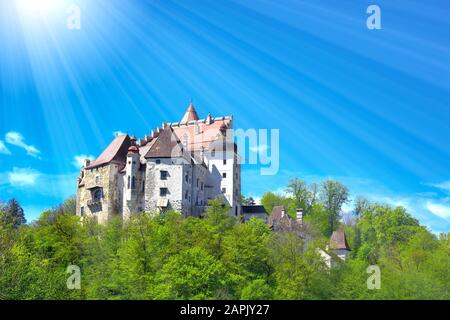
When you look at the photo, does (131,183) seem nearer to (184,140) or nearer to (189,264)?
(184,140)

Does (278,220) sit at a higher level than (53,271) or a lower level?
higher

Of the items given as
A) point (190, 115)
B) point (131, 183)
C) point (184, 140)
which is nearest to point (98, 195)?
point (131, 183)

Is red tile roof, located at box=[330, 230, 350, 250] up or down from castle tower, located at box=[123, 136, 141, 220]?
down

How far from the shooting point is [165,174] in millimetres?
66812

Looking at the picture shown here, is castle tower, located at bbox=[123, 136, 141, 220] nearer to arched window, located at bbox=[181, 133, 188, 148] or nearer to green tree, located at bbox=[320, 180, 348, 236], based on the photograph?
arched window, located at bbox=[181, 133, 188, 148]

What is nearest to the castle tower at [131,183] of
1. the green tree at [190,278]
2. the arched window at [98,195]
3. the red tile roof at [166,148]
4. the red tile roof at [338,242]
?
the red tile roof at [166,148]

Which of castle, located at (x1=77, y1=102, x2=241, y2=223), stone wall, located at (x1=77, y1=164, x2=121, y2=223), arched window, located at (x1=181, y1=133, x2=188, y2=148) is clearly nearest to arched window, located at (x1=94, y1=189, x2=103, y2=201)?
castle, located at (x1=77, y1=102, x2=241, y2=223)

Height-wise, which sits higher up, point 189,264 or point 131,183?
point 131,183

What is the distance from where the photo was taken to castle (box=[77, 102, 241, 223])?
66.6 metres

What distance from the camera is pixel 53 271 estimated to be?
2242 inches
